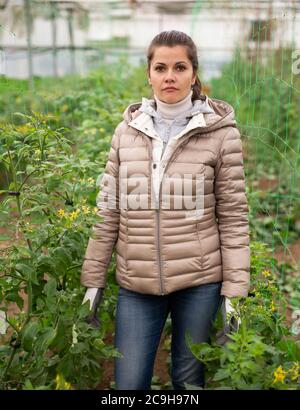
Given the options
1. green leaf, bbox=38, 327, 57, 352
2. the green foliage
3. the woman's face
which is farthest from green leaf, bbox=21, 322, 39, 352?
the woman's face

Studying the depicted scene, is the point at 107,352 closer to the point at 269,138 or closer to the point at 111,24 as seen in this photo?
the point at 269,138

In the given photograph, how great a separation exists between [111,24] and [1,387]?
1224cm

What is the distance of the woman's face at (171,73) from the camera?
1846 millimetres

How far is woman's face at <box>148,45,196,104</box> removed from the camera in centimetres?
185

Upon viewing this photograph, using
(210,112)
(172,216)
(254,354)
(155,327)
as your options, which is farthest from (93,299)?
(210,112)

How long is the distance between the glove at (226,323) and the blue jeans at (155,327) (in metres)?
0.05

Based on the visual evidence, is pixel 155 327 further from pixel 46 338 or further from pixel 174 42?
pixel 174 42

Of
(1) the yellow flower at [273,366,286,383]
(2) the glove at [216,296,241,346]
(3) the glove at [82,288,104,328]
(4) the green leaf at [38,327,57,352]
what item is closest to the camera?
(1) the yellow flower at [273,366,286,383]

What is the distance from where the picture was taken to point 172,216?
1.84 meters

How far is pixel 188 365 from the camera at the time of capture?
1948mm

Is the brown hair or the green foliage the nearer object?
the green foliage

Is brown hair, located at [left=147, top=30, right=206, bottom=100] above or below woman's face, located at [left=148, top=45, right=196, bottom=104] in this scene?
above

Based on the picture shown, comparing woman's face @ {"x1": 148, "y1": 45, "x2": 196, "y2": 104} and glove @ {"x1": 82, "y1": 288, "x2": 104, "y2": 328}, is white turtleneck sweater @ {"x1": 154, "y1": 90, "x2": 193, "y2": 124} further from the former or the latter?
glove @ {"x1": 82, "y1": 288, "x2": 104, "y2": 328}
